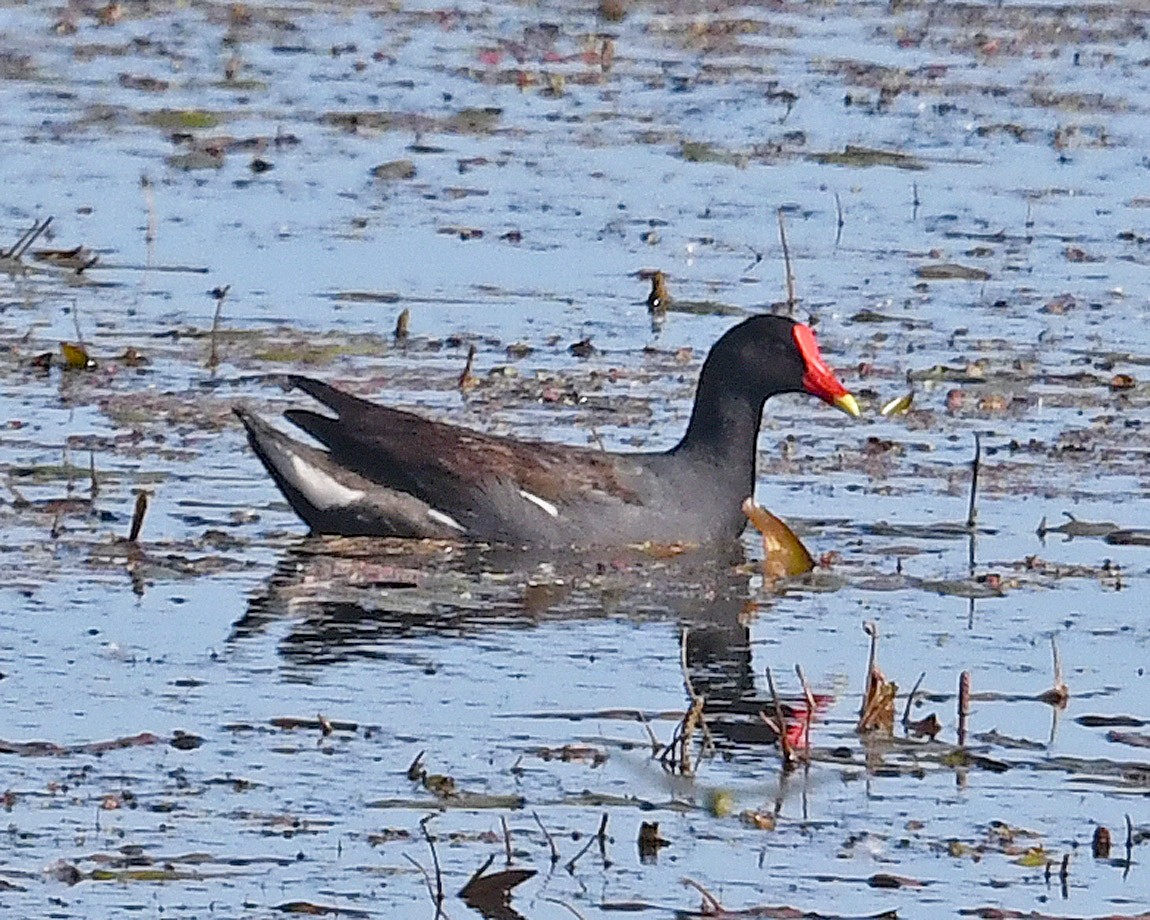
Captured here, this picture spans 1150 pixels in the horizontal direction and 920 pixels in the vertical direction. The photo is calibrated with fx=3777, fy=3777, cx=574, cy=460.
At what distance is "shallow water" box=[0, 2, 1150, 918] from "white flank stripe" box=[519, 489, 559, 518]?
0.17m

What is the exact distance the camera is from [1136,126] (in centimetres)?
1925

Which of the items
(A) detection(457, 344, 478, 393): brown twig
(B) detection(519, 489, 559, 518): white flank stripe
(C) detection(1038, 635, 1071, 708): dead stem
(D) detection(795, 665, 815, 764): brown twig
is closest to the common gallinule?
(B) detection(519, 489, 559, 518): white flank stripe

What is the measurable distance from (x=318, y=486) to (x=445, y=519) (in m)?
0.38

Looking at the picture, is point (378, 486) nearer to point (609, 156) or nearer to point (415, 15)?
point (609, 156)

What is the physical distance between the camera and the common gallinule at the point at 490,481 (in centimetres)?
1082

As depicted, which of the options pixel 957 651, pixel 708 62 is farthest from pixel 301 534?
pixel 708 62

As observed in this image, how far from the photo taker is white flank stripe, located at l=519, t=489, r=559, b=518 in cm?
1079

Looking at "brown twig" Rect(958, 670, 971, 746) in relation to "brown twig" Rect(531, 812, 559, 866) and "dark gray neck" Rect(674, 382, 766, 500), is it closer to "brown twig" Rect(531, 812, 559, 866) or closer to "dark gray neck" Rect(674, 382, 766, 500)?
"brown twig" Rect(531, 812, 559, 866)

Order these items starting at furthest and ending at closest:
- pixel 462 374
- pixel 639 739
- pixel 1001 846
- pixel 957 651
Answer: pixel 462 374
pixel 957 651
pixel 639 739
pixel 1001 846

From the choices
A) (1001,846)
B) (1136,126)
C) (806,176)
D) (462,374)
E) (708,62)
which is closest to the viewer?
(1001,846)

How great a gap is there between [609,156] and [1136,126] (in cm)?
302

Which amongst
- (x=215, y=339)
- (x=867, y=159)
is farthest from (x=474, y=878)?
(x=867, y=159)

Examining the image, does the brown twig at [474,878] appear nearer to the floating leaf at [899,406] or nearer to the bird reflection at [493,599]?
the bird reflection at [493,599]

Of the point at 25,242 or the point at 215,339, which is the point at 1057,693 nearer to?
the point at 215,339
